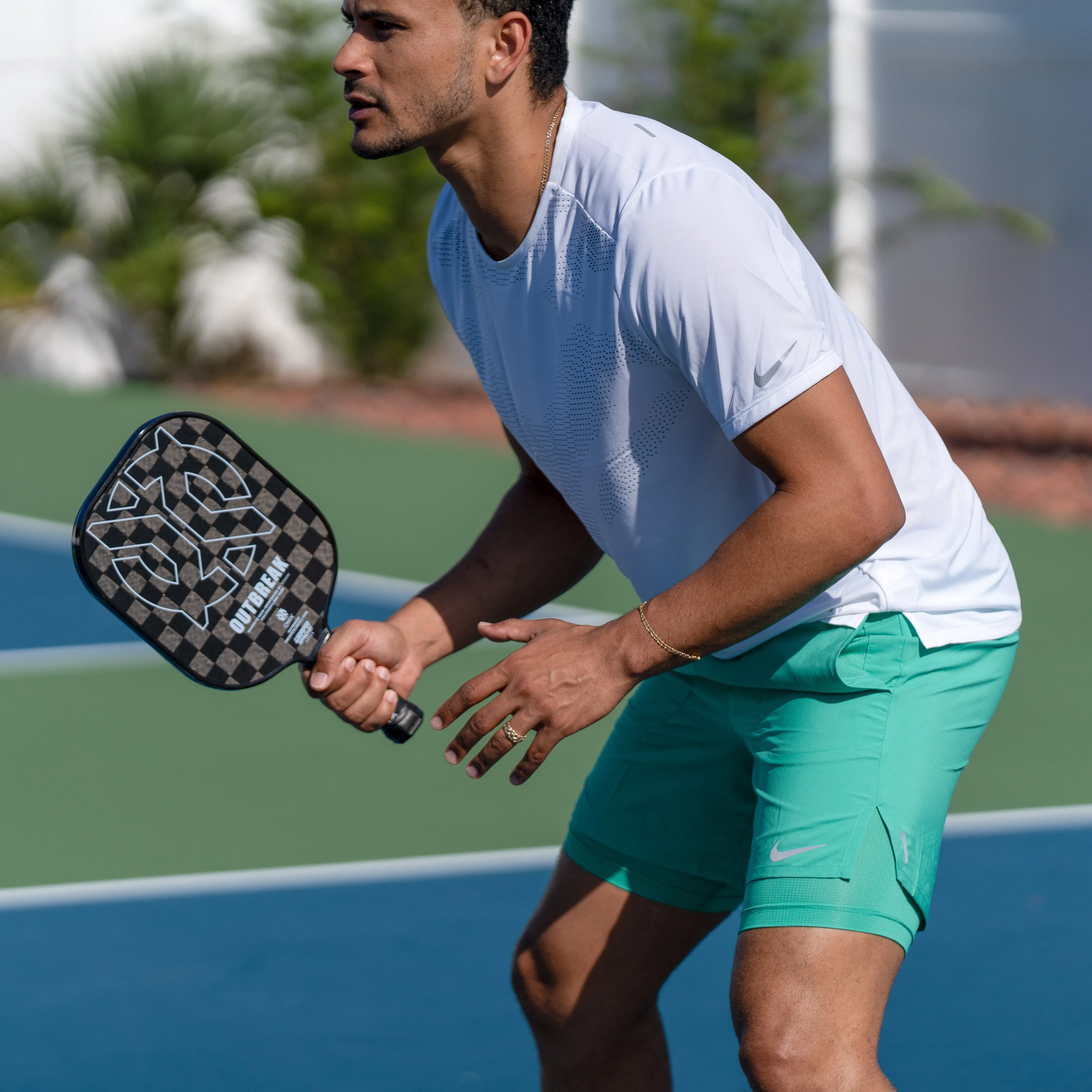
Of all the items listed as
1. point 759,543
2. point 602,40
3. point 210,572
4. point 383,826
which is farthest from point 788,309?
point 602,40

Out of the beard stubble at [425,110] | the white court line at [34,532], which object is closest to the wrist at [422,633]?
the beard stubble at [425,110]

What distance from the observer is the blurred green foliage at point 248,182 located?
1672cm

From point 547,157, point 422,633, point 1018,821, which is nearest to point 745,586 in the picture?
point 547,157

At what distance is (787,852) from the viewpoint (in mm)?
2451

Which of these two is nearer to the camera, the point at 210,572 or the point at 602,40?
the point at 210,572

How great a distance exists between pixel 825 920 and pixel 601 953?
629mm

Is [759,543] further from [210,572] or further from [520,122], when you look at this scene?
[210,572]

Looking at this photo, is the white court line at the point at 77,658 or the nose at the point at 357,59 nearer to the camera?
the nose at the point at 357,59

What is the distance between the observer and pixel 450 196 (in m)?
2.89

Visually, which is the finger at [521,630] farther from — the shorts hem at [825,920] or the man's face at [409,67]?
the man's face at [409,67]

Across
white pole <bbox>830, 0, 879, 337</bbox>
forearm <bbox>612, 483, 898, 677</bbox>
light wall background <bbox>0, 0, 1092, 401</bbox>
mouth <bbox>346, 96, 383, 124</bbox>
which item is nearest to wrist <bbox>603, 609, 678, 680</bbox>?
forearm <bbox>612, 483, 898, 677</bbox>

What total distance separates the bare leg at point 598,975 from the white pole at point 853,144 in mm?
11019

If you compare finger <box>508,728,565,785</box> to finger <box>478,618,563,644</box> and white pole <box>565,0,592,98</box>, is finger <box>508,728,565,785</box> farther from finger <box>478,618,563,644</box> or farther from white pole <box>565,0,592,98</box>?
white pole <box>565,0,592,98</box>

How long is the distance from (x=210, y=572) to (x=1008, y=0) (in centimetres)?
1146
